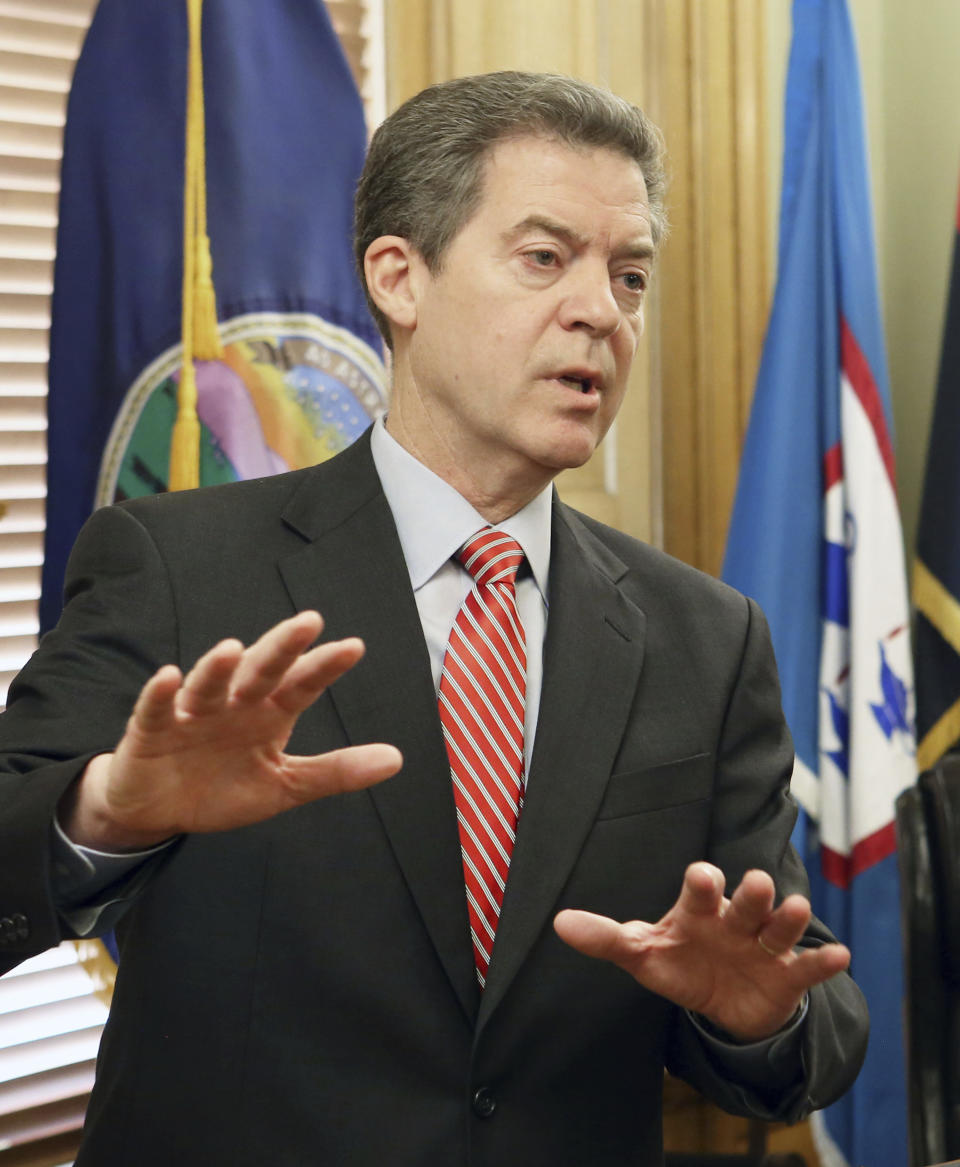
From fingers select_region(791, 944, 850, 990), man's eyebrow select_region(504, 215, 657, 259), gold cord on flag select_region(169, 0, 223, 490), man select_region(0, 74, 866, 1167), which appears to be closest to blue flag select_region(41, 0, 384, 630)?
gold cord on flag select_region(169, 0, 223, 490)

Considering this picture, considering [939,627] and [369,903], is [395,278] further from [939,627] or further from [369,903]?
[939,627]

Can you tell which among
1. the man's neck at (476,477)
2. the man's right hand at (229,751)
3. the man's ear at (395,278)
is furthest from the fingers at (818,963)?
the man's ear at (395,278)

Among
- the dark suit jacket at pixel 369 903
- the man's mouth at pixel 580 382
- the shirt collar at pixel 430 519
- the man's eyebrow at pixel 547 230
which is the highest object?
the man's eyebrow at pixel 547 230

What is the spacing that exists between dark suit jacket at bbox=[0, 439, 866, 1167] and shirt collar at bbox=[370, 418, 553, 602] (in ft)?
0.12

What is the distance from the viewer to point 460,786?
51.6 inches

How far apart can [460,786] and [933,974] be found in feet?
2.80

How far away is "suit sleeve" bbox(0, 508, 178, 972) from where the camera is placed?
1.05m

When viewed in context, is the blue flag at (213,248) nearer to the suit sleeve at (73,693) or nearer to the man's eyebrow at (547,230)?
the suit sleeve at (73,693)

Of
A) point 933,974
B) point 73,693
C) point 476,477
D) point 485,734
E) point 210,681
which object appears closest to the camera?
point 210,681

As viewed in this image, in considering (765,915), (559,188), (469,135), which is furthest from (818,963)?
(469,135)

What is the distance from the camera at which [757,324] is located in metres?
3.03

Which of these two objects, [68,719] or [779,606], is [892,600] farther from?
[68,719]

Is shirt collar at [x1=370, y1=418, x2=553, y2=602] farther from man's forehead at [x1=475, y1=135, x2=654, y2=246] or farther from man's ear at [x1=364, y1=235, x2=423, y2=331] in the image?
man's forehead at [x1=475, y1=135, x2=654, y2=246]

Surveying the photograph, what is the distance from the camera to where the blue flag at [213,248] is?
208 centimetres
